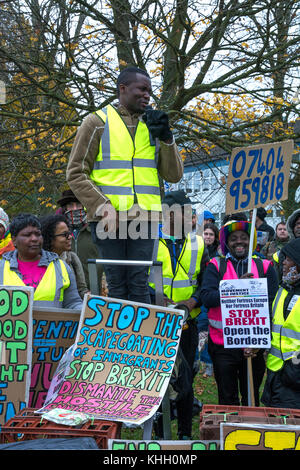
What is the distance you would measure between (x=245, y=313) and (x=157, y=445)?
1.47 m

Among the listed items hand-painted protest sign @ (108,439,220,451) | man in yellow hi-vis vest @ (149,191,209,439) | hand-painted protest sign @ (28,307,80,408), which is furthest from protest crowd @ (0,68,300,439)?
hand-painted protest sign @ (108,439,220,451)

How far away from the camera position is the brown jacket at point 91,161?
392 cm

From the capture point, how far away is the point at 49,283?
4.27 m

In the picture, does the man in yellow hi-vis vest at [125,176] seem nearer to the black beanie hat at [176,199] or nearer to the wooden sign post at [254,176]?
the wooden sign post at [254,176]

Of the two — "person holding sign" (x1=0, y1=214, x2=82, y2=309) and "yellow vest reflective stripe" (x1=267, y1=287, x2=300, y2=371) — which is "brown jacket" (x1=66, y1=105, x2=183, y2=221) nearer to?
"person holding sign" (x1=0, y1=214, x2=82, y2=309)

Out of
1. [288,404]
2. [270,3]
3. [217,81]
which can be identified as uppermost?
[270,3]

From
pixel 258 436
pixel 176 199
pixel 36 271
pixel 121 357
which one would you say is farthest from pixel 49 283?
pixel 258 436

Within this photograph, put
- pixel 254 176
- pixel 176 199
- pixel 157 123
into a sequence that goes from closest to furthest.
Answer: pixel 157 123
pixel 254 176
pixel 176 199

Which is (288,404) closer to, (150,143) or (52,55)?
(150,143)

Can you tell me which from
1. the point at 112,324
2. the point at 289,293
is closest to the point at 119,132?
the point at 112,324

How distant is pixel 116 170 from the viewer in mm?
4023

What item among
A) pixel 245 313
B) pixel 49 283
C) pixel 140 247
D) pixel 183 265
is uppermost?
pixel 140 247

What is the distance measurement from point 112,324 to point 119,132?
1.29 m

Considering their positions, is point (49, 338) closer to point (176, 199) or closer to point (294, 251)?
point (294, 251)
